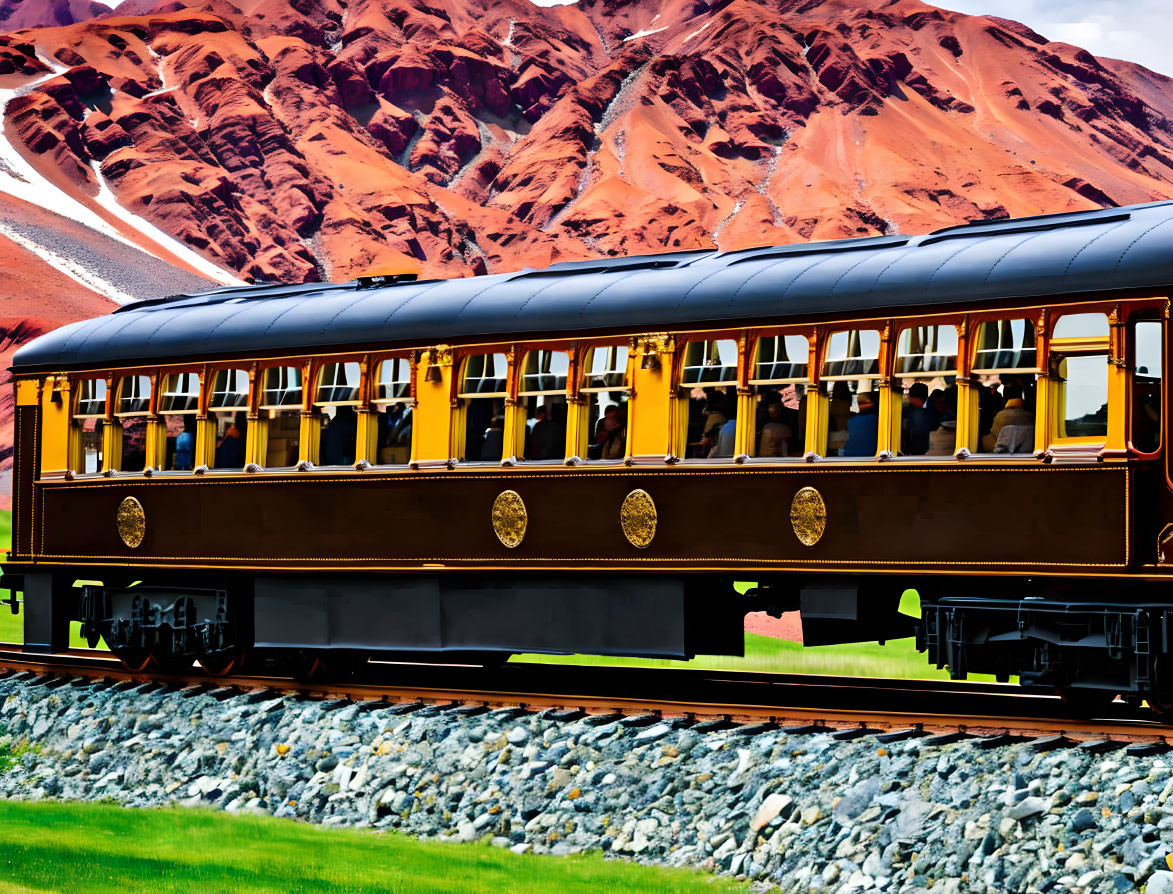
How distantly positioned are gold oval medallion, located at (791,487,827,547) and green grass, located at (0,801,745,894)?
10.4ft

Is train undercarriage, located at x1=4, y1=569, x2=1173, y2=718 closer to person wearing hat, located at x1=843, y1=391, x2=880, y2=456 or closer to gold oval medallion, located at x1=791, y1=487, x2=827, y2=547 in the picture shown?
gold oval medallion, located at x1=791, y1=487, x2=827, y2=547

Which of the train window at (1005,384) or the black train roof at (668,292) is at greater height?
the black train roof at (668,292)

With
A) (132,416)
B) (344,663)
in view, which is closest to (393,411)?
(344,663)

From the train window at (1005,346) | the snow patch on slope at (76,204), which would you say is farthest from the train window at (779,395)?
the snow patch on slope at (76,204)

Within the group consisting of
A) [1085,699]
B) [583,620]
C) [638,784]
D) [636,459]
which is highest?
[636,459]

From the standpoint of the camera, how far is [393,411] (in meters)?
17.0

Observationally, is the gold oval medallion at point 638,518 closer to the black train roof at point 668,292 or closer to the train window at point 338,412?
the black train roof at point 668,292

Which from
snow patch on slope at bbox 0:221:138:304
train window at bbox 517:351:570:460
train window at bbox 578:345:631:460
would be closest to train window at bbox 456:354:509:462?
train window at bbox 517:351:570:460

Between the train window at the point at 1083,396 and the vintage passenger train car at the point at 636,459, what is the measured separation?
0.02 m

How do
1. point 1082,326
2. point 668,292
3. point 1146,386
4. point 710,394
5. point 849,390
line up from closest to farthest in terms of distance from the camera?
point 1146,386
point 1082,326
point 849,390
point 710,394
point 668,292

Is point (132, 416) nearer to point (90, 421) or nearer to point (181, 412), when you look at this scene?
point (181, 412)

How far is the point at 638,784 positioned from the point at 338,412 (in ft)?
19.1

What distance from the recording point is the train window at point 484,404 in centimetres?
1616

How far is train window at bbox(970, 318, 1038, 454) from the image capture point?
12992mm
